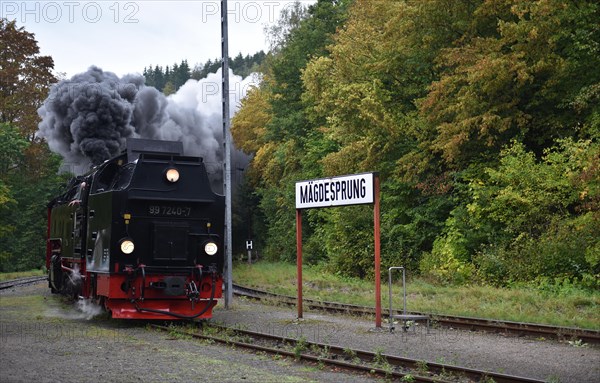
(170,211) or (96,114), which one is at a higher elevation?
(96,114)

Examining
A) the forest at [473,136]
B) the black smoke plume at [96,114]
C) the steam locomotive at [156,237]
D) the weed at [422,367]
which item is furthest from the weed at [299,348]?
the black smoke plume at [96,114]

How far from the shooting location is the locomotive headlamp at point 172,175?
1441cm

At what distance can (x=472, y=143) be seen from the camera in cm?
2412

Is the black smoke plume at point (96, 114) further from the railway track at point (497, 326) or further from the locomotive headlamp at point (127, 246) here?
the railway track at point (497, 326)

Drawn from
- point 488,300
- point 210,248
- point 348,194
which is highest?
point 348,194

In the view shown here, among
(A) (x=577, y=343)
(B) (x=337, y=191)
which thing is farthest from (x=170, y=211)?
(A) (x=577, y=343)

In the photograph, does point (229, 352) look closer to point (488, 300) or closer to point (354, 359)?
point (354, 359)

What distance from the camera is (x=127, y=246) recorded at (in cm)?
1391

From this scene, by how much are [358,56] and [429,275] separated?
984 centimetres

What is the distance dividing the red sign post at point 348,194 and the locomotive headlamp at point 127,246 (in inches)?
146

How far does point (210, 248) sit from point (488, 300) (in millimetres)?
7149

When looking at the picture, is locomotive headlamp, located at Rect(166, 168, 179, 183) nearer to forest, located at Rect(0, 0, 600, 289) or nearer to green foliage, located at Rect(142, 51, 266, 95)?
forest, located at Rect(0, 0, 600, 289)

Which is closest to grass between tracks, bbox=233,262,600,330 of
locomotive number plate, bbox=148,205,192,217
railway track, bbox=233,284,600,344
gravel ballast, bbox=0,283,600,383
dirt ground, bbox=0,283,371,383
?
railway track, bbox=233,284,600,344

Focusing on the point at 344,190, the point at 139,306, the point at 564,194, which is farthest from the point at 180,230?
the point at 564,194
